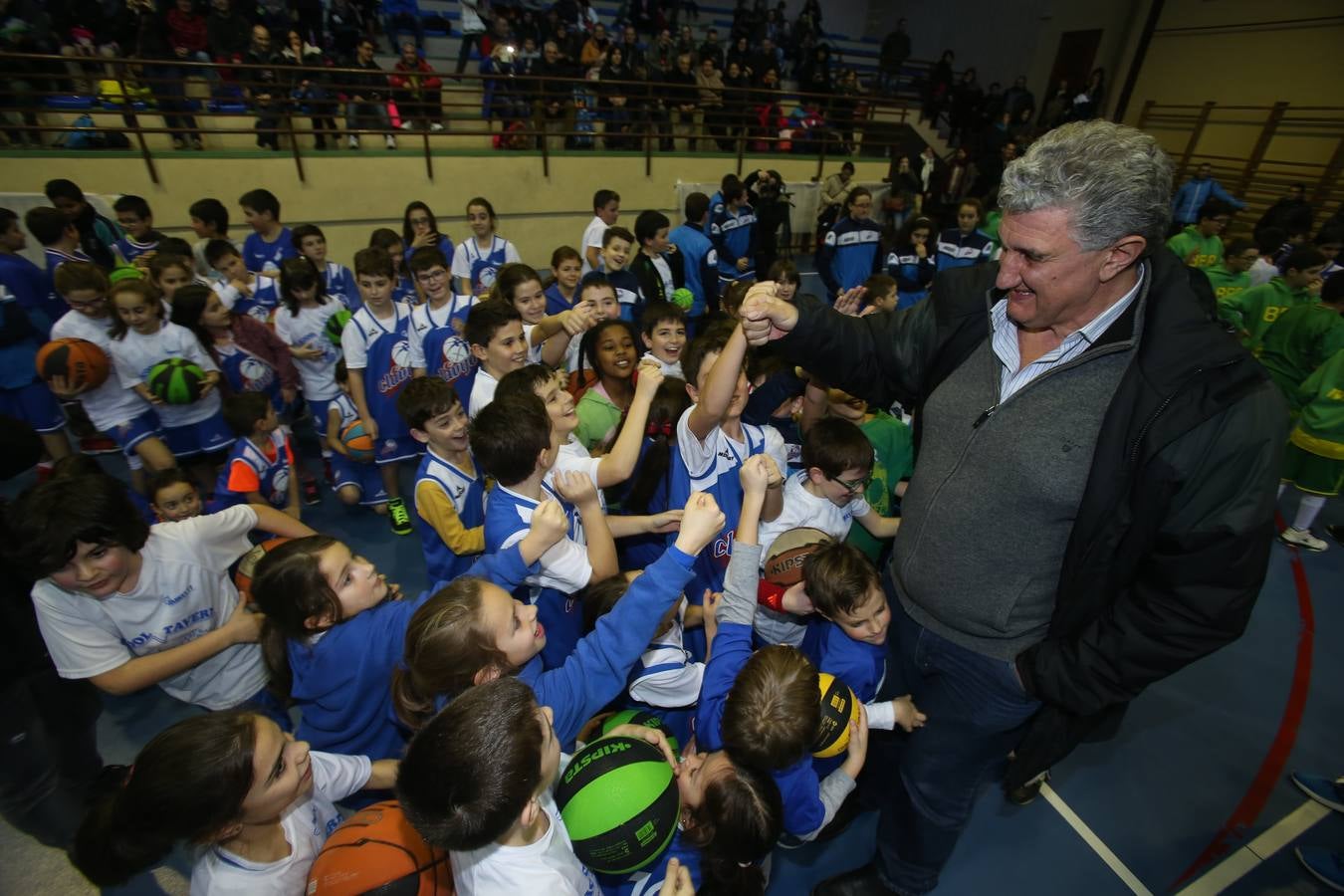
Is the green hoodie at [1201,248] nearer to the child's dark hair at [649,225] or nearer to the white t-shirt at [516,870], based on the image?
the child's dark hair at [649,225]

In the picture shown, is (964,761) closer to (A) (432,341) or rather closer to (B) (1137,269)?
(B) (1137,269)

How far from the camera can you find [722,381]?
2.11 metres

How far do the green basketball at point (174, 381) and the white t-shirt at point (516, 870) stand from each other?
370 cm

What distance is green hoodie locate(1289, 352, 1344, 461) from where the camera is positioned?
4.29 metres

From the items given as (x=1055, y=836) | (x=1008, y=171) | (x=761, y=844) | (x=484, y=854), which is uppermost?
(x=1008, y=171)

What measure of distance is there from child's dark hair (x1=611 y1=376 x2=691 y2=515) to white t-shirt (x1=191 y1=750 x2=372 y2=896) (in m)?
1.57

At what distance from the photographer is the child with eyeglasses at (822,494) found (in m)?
2.59

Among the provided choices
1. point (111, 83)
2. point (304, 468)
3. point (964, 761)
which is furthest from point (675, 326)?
point (111, 83)

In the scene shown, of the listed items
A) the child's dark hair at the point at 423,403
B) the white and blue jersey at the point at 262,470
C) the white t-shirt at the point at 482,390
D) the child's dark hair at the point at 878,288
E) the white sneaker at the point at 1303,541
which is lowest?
the white sneaker at the point at 1303,541

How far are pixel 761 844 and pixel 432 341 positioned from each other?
3.75m

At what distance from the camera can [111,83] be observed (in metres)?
8.56

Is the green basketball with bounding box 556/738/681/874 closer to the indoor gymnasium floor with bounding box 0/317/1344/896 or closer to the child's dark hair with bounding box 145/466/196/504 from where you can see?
the indoor gymnasium floor with bounding box 0/317/1344/896

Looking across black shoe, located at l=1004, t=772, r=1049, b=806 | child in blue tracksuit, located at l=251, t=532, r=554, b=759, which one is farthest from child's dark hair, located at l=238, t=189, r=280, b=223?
black shoe, located at l=1004, t=772, r=1049, b=806

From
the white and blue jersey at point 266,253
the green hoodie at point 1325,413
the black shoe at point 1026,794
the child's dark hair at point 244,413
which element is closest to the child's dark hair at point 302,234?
the white and blue jersey at point 266,253
